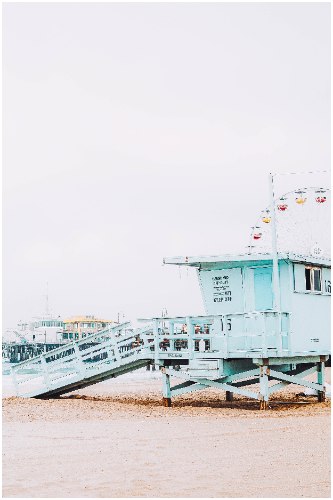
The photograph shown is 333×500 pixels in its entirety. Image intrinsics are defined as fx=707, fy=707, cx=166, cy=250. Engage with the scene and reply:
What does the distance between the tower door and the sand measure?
8.66 feet

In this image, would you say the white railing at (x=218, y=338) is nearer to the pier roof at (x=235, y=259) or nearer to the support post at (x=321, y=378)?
the pier roof at (x=235, y=259)

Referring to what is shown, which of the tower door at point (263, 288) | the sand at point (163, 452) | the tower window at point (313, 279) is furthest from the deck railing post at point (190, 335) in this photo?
the tower window at point (313, 279)

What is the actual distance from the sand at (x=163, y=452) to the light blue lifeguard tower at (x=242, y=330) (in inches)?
45.3

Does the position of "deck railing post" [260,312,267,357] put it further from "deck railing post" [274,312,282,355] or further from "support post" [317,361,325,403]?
"support post" [317,361,325,403]

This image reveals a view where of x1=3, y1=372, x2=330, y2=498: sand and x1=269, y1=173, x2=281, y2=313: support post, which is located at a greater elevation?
x1=269, y1=173, x2=281, y2=313: support post

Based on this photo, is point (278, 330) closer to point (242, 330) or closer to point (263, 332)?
point (263, 332)

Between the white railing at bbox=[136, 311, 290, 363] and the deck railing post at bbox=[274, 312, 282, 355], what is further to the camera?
the deck railing post at bbox=[274, 312, 282, 355]

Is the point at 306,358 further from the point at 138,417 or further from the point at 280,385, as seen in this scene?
the point at 138,417

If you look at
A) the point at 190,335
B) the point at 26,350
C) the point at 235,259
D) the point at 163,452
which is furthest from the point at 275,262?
the point at 26,350

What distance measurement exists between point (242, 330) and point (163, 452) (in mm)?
7559

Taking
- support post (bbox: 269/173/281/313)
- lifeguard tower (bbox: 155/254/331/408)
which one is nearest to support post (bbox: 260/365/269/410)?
lifeguard tower (bbox: 155/254/331/408)

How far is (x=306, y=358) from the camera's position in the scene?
18391mm

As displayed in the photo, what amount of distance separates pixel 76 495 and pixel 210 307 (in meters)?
11.2

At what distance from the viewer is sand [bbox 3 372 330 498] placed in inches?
310
